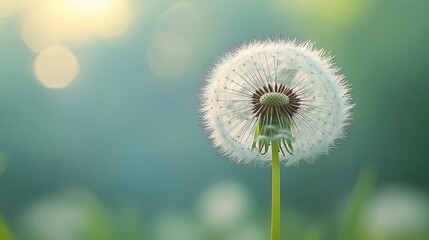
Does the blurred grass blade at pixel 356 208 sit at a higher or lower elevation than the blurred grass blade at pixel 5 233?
higher

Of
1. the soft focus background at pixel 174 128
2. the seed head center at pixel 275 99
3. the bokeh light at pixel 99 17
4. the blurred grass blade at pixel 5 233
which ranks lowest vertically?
the blurred grass blade at pixel 5 233

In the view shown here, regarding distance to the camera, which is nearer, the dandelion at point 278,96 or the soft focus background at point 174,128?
the dandelion at point 278,96

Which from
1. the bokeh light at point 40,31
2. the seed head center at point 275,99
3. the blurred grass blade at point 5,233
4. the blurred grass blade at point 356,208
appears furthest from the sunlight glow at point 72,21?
the blurred grass blade at point 356,208

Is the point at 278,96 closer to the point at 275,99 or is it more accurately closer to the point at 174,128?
the point at 275,99

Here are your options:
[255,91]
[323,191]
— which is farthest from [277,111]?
[323,191]

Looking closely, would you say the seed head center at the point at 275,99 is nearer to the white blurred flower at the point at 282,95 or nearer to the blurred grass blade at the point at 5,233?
the white blurred flower at the point at 282,95

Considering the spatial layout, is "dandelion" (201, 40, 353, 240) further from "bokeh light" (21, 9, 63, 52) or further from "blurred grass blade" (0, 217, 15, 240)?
"blurred grass blade" (0, 217, 15, 240)

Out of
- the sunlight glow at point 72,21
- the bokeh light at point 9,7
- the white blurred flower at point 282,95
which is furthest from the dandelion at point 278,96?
the bokeh light at point 9,7

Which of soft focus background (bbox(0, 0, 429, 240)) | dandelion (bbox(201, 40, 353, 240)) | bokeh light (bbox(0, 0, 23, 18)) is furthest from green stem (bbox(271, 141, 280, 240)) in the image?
bokeh light (bbox(0, 0, 23, 18))
